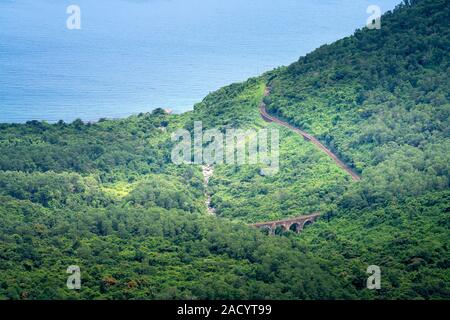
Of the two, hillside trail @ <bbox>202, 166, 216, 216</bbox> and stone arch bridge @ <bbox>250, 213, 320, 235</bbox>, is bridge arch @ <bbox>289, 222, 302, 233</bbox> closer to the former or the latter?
stone arch bridge @ <bbox>250, 213, 320, 235</bbox>

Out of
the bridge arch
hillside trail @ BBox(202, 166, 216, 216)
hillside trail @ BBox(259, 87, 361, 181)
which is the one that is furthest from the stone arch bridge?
hillside trail @ BBox(259, 87, 361, 181)

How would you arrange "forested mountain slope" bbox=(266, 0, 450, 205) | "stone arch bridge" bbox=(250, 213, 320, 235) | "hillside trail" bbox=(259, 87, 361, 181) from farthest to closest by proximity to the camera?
1. "hillside trail" bbox=(259, 87, 361, 181)
2. "forested mountain slope" bbox=(266, 0, 450, 205)
3. "stone arch bridge" bbox=(250, 213, 320, 235)

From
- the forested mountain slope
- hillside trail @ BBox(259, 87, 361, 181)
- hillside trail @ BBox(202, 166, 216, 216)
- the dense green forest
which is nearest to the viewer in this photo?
the dense green forest

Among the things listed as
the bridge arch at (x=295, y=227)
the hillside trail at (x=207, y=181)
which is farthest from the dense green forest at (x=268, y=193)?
the bridge arch at (x=295, y=227)

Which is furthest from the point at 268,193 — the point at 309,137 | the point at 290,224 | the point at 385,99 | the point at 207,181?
the point at 385,99

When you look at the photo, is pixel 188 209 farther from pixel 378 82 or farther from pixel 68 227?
pixel 378 82

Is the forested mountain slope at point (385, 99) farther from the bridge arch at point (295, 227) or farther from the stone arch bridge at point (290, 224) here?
the bridge arch at point (295, 227)
